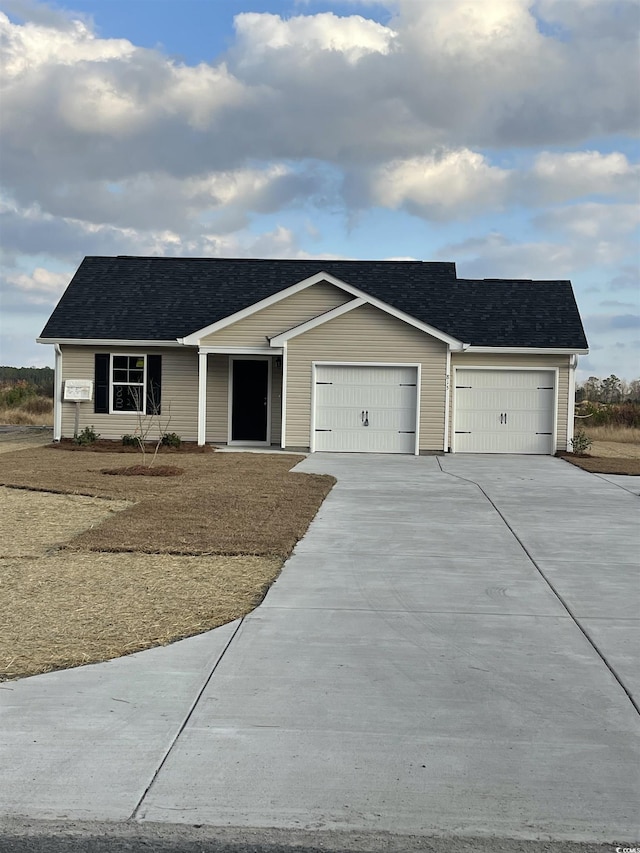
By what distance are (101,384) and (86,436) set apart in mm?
1600

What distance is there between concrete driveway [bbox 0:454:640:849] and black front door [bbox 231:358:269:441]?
1498cm

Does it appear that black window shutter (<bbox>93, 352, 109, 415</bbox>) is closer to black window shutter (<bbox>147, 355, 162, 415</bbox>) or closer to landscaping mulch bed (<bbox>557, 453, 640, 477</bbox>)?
black window shutter (<bbox>147, 355, 162, 415</bbox>)

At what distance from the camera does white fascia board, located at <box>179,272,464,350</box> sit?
21297 mm

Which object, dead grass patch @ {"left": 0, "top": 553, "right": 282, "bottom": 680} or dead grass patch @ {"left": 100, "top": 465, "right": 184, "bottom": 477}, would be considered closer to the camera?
dead grass patch @ {"left": 0, "top": 553, "right": 282, "bottom": 680}

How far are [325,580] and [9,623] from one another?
2.73m

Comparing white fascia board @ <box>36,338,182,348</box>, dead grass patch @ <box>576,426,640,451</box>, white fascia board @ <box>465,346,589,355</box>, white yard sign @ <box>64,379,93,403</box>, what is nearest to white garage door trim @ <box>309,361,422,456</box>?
white fascia board @ <box>465,346,589,355</box>

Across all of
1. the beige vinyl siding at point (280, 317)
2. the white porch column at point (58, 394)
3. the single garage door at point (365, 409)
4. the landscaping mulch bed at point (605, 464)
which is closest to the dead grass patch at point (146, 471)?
the single garage door at point (365, 409)

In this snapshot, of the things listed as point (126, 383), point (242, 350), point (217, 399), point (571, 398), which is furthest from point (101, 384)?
point (571, 398)

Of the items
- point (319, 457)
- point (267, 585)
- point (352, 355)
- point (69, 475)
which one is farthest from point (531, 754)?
point (352, 355)

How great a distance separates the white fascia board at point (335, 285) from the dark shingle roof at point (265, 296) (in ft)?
3.37

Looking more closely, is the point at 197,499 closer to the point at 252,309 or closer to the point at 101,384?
the point at 252,309

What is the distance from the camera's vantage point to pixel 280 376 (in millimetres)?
23391

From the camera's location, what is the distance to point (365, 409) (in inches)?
858

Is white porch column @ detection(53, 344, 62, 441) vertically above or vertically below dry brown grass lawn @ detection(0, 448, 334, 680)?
above
